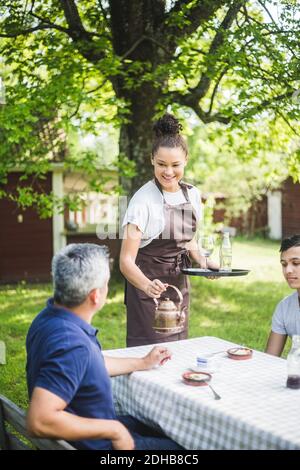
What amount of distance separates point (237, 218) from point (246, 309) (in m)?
20.4

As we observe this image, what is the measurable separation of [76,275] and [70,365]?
14.0 inches

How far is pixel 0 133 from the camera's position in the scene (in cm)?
938

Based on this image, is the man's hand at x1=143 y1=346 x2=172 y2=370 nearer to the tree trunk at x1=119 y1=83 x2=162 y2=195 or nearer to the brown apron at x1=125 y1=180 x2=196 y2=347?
the brown apron at x1=125 y1=180 x2=196 y2=347

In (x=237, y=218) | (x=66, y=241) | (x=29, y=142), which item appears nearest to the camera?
(x=29, y=142)

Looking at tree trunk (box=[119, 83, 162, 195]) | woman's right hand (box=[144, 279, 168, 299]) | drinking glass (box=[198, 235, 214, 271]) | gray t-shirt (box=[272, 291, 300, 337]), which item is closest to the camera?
woman's right hand (box=[144, 279, 168, 299])

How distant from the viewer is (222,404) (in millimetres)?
2564

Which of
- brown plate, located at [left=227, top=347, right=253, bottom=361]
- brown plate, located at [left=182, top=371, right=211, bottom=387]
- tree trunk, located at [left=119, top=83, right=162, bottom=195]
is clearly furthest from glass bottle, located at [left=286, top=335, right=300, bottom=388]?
tree trunk, located at [left=119, top=83, right=162, bottom=195]

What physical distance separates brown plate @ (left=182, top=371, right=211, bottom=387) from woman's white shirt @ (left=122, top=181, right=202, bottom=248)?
111cm

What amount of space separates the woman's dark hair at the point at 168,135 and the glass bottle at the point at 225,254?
0.58 meters

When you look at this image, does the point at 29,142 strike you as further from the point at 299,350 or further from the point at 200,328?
the point at 299,350

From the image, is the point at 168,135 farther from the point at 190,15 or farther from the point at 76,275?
the point at 190,15

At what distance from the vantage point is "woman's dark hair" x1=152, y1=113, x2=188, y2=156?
12.2 feet

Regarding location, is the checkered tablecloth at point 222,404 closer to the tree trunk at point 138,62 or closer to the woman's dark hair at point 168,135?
the woman's dark hair at point 168,135
